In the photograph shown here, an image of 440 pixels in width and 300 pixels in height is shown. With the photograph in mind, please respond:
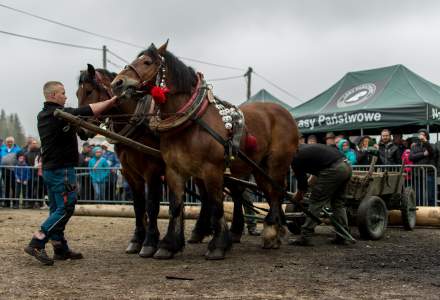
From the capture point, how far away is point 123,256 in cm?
638

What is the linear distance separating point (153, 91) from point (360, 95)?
9.43 metres

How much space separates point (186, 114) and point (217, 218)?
122 cm

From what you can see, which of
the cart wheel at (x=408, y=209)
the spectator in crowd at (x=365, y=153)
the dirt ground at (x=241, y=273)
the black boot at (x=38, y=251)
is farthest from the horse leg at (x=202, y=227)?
the spectator in crowd at (x=365, y=153)

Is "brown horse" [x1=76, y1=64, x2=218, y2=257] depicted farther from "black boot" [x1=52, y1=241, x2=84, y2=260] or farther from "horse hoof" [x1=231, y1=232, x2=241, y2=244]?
"horse hoof" [x1=231, y1=232, x2=241, y2=244]

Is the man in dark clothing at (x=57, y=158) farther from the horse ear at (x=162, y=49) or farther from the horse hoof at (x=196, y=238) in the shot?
the horse hoof at (x=196, y=238)

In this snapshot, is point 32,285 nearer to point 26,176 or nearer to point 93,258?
point 93,258

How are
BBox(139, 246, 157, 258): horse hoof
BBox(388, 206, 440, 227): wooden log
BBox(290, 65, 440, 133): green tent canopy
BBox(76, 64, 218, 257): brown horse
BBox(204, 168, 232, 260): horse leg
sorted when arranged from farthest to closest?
BBox(290, 65, 440, 133): green tent canopy
BBox(388, 206, 440, 227): wooden log
BBox(76, 64, 218, 257): brown horse
BBox(139, 246, 157, 258): horse hoof
BBox(204, 168, 232, 260): horse leg

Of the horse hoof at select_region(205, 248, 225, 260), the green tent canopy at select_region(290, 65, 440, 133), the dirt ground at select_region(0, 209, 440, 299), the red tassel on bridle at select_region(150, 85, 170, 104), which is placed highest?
the green tent canopy at select_region(290, 65, 440, 133)

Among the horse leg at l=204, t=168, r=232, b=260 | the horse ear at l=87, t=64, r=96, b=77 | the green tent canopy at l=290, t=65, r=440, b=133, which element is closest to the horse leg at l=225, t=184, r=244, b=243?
the horse leg at l=204, t=168, r=232, b=260

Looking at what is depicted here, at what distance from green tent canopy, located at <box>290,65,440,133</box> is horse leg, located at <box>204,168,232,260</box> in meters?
7.58

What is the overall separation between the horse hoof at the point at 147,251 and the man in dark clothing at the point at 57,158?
36.3 inches

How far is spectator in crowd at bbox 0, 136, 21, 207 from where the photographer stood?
46.2ft

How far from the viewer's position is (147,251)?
624 centimetres

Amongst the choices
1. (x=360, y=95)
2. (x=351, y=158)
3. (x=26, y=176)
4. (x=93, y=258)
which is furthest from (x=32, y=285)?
(x=360, y=95)
